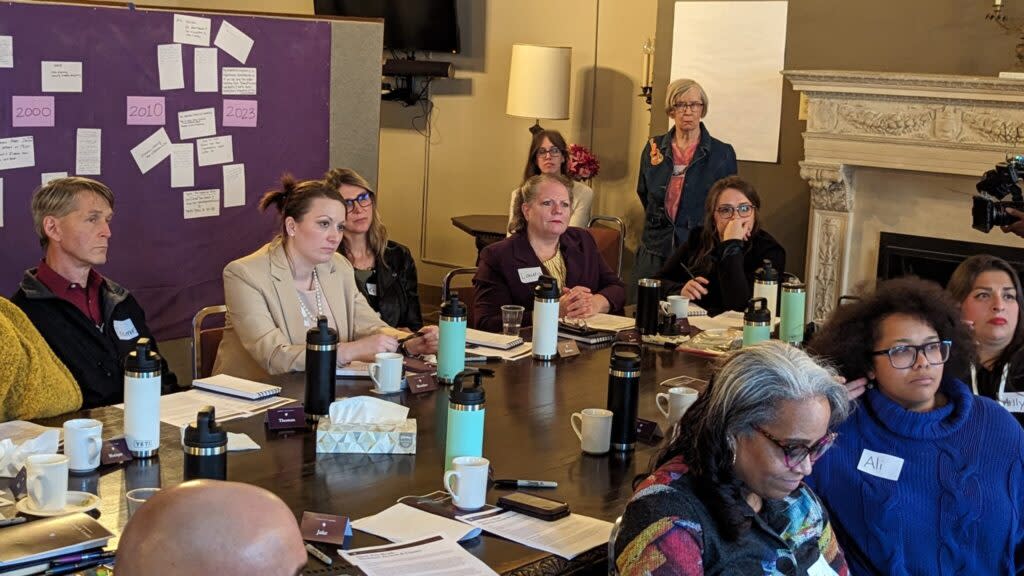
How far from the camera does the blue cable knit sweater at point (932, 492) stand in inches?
104

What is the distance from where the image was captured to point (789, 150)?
22.1ft

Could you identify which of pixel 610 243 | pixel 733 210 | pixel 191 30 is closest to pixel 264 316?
pixel 733 210

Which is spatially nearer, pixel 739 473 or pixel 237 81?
pixel 739 473

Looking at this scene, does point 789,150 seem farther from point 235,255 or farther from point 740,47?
point 235,255

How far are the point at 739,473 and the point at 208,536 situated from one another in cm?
114

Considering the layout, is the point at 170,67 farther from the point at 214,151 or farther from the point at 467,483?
the point at 467,483

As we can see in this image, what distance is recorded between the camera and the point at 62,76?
5.10m

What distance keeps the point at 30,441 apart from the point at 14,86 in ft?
9.39

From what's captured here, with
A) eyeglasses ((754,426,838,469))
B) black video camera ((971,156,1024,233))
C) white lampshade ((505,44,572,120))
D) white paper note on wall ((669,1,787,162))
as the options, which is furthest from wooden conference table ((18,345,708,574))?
white lampshade ((505,44,572,120))

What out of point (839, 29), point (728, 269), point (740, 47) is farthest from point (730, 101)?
point (728, 269)

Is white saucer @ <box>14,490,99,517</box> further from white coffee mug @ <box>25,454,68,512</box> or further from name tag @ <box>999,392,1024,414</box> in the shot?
name tag @ <box>999,392,1024,414</box>

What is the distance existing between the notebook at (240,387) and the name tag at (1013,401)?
1835 millimetres

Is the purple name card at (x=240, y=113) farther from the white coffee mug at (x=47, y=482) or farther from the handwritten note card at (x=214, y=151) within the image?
the white coffee mug at (x=47, y=482)

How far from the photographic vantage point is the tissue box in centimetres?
269
